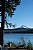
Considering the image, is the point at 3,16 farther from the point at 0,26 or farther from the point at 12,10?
the point at 12,10

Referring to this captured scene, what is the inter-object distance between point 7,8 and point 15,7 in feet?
0.87

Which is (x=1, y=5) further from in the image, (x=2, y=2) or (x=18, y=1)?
(x=18, y=1)

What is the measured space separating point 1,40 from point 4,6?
2.33ft

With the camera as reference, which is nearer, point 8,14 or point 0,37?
point 0,37

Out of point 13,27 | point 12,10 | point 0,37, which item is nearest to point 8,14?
point 12,10

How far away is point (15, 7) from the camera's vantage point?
4.04m

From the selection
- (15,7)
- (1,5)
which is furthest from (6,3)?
(15,7)

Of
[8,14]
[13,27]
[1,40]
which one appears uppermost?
[8,14]

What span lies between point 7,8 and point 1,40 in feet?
2.46

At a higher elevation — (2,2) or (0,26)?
(2,2)

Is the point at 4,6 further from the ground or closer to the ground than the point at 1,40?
further from the ground

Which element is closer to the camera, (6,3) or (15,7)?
(6,3)

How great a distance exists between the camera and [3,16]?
3551mm

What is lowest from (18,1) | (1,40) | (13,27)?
(1,40)
